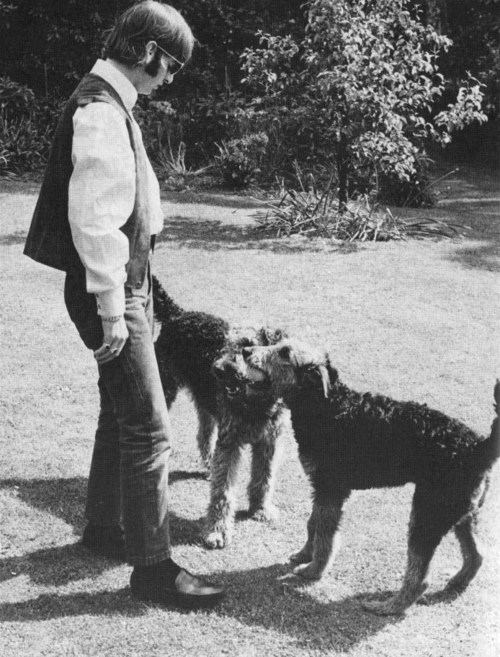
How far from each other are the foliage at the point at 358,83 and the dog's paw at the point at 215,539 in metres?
6.97

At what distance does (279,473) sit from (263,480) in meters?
0.54

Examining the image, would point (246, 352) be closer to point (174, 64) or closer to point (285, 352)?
point (285, 352)

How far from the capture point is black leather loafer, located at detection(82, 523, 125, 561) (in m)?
3.61

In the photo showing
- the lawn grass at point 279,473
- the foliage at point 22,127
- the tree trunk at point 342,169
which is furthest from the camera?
the foliage at point 22,127

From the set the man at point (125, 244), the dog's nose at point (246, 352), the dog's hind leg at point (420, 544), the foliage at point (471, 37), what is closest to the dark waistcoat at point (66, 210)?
the man at point (125, 244)

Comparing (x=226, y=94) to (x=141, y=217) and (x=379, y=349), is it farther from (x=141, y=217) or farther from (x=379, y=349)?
(x=141, y=217)

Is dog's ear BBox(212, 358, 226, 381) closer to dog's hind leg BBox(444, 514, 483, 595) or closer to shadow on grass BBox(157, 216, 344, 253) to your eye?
dog's hind leg BBox(444, 514, 483, 595)

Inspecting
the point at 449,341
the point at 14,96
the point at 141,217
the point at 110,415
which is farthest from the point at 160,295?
the point at 14,96

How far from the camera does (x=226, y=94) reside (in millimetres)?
16281

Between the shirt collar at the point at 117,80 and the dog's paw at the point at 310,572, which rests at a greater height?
the shirt collar at the point at 117,80

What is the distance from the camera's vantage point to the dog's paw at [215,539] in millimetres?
3809

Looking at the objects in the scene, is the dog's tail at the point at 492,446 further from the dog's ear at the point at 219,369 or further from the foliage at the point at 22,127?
the foliage at the point at 22,127

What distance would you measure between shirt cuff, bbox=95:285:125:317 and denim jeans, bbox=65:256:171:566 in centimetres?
13

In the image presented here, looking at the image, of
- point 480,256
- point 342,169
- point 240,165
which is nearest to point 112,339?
point 480,256
